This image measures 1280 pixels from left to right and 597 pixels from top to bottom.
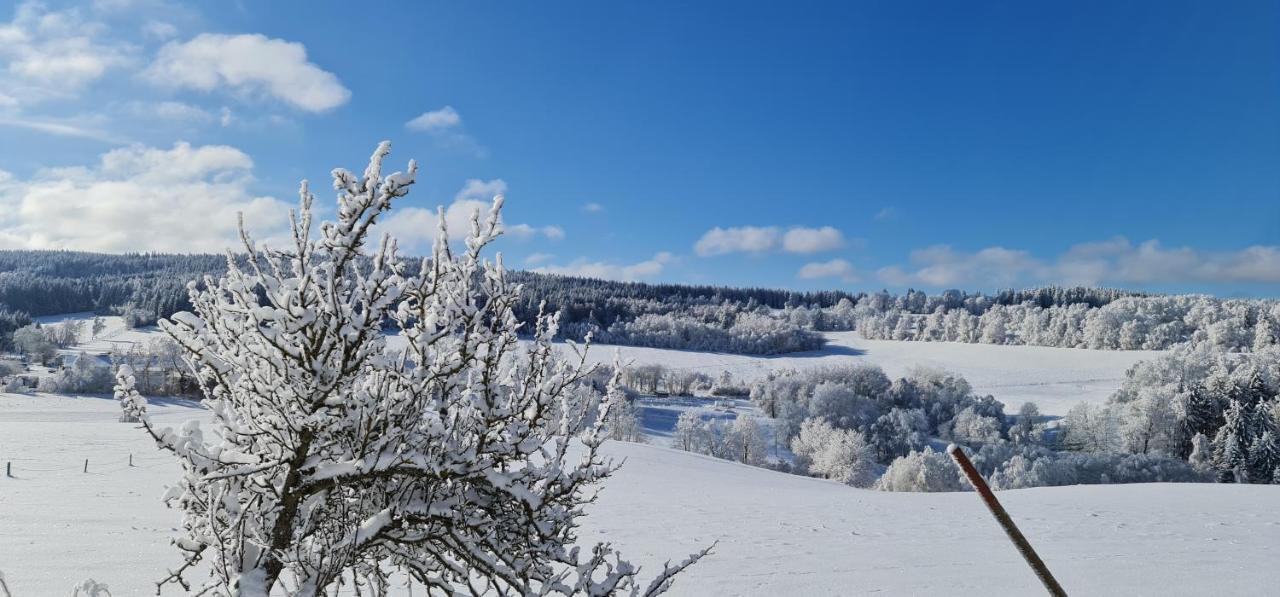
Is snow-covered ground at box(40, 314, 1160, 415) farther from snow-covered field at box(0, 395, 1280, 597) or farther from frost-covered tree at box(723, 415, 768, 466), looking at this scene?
snow-covered field at box(0, 395, 1280, 597)

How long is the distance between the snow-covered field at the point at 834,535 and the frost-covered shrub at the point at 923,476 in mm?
15445

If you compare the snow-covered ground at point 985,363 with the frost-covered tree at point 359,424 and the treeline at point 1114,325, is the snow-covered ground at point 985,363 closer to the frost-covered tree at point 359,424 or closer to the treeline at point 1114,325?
the treeline at point 1114,325

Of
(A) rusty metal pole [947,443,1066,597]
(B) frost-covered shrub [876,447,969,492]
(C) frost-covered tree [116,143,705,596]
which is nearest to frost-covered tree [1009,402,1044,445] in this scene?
(B) frost-covered shrub [876,447,969,492]

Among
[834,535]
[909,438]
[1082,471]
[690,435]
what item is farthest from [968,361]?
[834,535]

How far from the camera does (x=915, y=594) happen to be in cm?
1011

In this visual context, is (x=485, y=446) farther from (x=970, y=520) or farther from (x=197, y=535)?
(x=970, y=520)

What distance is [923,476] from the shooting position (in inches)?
1435

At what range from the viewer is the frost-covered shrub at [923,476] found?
36625 mm

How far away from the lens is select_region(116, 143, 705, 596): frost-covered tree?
3.75 metres

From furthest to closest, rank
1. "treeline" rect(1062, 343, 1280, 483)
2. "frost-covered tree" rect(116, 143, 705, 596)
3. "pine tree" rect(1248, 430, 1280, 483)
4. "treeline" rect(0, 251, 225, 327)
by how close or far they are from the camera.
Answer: "treeline" rect(0, 251, 225, 327)
"treeline" rect(1062, 343, 1280, 483)
"pine tree" rect(1248, 430, 1280, 483)
"frost-covered tree" rect(116, 143, 705, 596)

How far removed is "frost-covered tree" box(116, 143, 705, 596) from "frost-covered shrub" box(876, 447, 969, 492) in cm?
3686

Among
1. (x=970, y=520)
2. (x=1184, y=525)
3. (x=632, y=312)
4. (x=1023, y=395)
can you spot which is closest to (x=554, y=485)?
(x=970, y=520)

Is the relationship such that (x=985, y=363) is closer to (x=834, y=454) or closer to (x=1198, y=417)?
(x=1198, y=417)

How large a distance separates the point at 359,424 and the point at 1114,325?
12030cm
